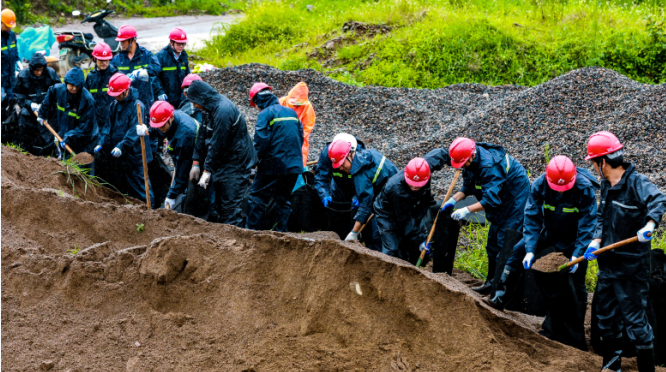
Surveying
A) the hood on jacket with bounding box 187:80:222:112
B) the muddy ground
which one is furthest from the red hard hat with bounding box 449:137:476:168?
the hood on jacket with bounding box 187:80:222:112

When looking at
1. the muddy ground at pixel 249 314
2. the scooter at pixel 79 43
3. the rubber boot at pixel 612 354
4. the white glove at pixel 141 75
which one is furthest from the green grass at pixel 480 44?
the muddy ground at pixel 249 314

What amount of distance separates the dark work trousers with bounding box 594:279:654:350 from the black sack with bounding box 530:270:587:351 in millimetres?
257

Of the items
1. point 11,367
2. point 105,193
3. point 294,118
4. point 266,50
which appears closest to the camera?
point 11,367

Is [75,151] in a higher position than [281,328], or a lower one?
lower

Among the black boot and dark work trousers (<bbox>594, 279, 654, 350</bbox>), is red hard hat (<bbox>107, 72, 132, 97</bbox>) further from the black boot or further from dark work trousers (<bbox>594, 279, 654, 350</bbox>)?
dark work trousers (<bbox>594, 279, 654, 350</bbox>)

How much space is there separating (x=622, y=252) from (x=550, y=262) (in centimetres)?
66

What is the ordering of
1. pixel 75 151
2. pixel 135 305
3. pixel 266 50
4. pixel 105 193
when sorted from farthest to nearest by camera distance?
1. pixel 266 50
2. pixel 75 151
3. pixel 105 193
4. pixel 135 305

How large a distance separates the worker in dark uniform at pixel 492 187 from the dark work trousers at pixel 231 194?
80.9 inches

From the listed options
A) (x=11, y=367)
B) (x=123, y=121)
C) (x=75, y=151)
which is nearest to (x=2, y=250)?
(x=11, y=367)

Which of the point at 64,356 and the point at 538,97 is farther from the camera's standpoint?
the point at 538,97

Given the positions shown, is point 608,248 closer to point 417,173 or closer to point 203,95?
point 417,173

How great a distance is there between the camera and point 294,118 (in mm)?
6660

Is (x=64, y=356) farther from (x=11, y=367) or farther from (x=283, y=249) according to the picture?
(x=283, y=249)

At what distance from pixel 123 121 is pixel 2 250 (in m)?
2.72
